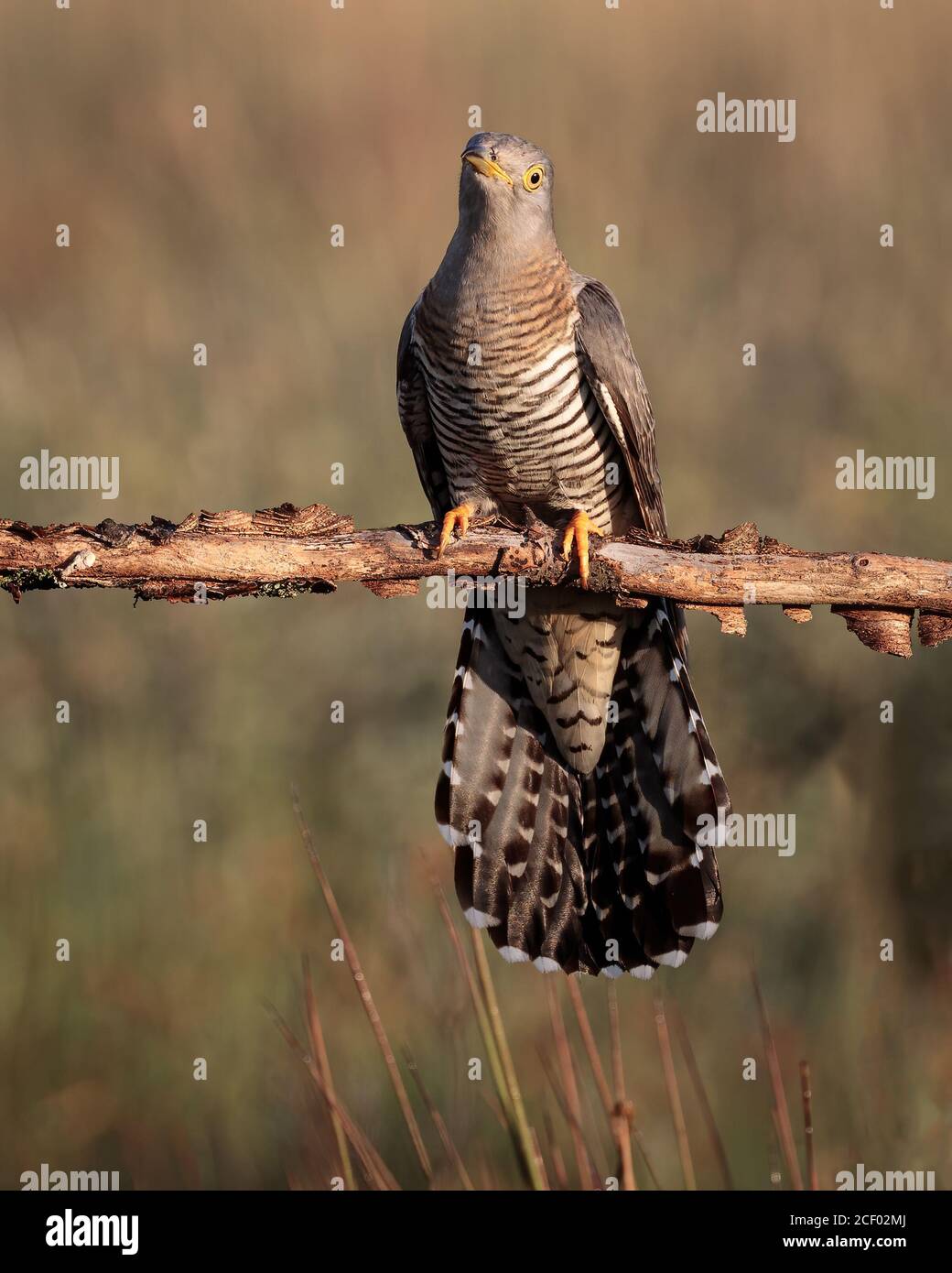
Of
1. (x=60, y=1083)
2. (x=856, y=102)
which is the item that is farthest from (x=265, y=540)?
(x=856, y=102)

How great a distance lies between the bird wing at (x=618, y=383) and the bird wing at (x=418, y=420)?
525mm

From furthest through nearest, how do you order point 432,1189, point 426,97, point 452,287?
point 426,97, point 452,287, point 432,1189

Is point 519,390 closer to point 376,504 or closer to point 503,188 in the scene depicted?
point 503,188

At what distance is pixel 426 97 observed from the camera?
5.86 metres

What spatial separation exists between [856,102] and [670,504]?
2.83 m

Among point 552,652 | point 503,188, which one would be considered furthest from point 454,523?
point 503,188

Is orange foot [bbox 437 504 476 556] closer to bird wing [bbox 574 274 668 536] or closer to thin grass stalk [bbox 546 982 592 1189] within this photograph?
bird wing [bbox 574 274 668 536]

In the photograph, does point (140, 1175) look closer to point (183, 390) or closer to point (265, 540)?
→ point (265, 540)

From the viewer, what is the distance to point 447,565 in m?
2.72

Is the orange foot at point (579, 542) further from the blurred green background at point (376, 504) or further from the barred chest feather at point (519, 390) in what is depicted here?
the blurred green background at point (376, 504)

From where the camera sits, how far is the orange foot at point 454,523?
108 inches

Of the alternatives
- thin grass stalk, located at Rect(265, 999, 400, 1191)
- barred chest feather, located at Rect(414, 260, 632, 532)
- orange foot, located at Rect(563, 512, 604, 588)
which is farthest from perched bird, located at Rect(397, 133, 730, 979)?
thin grass stalk, located at Rect(265, 999, 400, 1191)

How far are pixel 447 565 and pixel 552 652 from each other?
94 centimetres

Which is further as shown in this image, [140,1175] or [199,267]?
[199,267]
